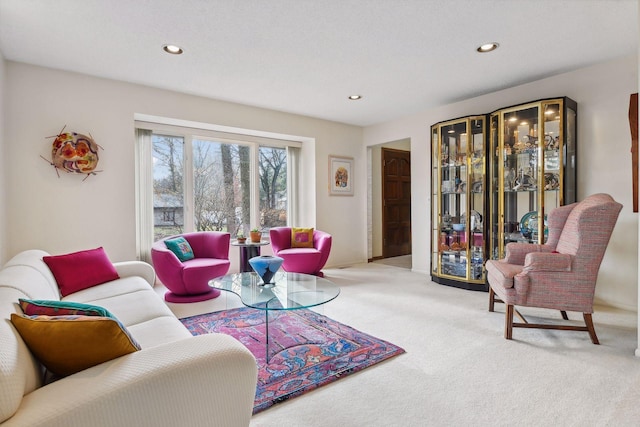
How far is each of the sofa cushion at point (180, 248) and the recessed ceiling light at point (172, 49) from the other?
6.68 feet

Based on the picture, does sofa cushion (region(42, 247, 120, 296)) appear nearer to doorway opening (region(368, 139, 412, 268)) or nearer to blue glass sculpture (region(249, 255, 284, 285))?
blue glass sculpture (region(249, 255, 284, 285))

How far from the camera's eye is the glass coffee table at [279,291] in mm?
2209

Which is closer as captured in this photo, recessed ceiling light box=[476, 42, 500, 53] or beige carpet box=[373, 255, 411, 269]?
recessed ceiling light box=[476, 42, 500, 53]

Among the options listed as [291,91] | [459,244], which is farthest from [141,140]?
[459,244]

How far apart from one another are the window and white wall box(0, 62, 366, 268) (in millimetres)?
438

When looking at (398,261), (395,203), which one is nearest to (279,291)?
(398,261)

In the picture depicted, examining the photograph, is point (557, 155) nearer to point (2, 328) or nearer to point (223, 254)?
point (223, 254)

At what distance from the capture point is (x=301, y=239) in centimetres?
483

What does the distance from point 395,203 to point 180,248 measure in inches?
167

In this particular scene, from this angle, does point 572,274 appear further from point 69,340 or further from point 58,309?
point 58,309

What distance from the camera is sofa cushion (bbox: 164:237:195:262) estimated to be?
3811 mm

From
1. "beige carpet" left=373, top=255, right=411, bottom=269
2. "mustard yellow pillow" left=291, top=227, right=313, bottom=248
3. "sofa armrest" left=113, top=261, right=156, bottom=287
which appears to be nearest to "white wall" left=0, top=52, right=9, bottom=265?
"sofa armrest" left=113, top=261, right=156, bottom=287

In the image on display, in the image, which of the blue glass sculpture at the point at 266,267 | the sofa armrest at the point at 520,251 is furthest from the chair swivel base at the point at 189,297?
the sofa armrest at the point at 520,251

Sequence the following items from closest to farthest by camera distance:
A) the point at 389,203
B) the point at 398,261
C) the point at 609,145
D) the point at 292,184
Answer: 1. the point at 609,145
2. the point at 292,184
3. the point at 398,261
4. the point at 389,203
